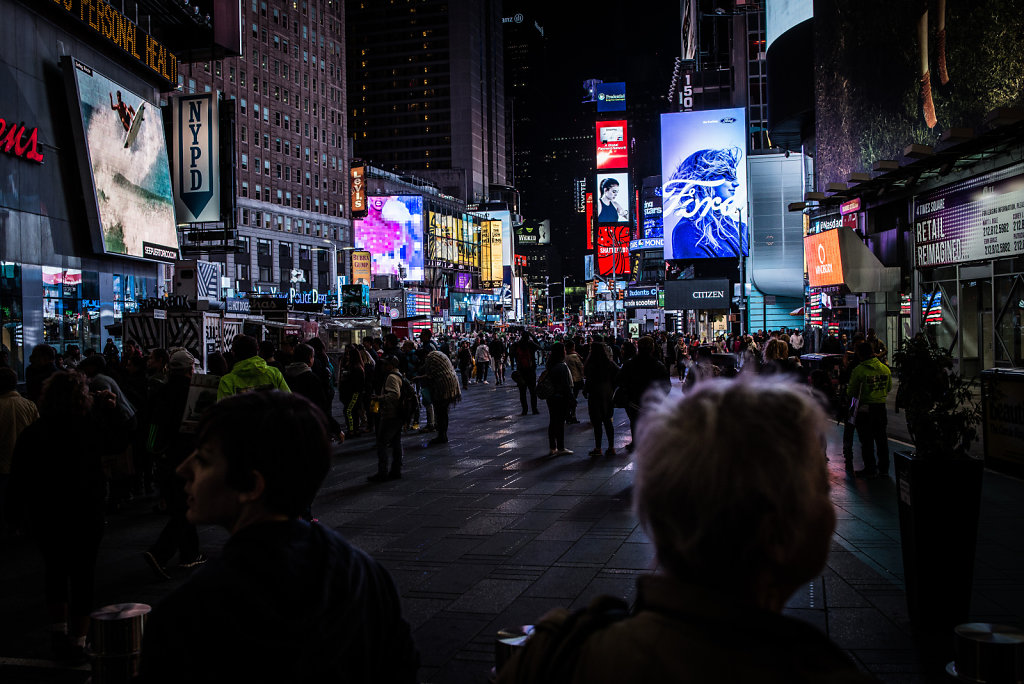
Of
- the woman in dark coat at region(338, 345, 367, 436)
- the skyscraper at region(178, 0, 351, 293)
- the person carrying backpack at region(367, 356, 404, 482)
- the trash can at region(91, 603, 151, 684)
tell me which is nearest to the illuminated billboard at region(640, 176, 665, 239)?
the skyscraper at region(178, 0, 351, 293)

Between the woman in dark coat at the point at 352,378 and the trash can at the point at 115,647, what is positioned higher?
the woman in dark coat at the point at 352,378

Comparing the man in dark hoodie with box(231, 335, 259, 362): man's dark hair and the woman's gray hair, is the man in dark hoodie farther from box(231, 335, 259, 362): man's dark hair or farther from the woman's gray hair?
A: box(231, 335, 259, 362): man's dark hair

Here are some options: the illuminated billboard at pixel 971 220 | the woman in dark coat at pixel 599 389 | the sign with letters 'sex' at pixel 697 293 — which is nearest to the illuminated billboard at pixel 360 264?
the sign with letters 'sex' at pixel 697 293

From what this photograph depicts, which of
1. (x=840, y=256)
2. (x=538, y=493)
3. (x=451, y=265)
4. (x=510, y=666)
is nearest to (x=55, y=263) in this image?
(x=538, y=493)

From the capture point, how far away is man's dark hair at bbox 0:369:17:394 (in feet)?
26.1

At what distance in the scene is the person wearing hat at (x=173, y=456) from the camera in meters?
7.03

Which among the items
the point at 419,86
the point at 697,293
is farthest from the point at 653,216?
the point at 419,86

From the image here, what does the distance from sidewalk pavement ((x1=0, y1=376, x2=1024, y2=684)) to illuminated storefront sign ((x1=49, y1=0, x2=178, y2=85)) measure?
2142cm

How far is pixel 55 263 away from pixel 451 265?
120 meters

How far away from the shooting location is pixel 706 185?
5631 cm

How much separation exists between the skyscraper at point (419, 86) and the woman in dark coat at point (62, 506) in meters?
176

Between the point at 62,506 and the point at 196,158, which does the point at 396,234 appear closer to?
the point at 196,158

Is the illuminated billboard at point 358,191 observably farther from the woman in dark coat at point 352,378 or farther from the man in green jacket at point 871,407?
the man in green jacket at point 871,407

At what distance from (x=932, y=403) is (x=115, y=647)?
17.4ft
